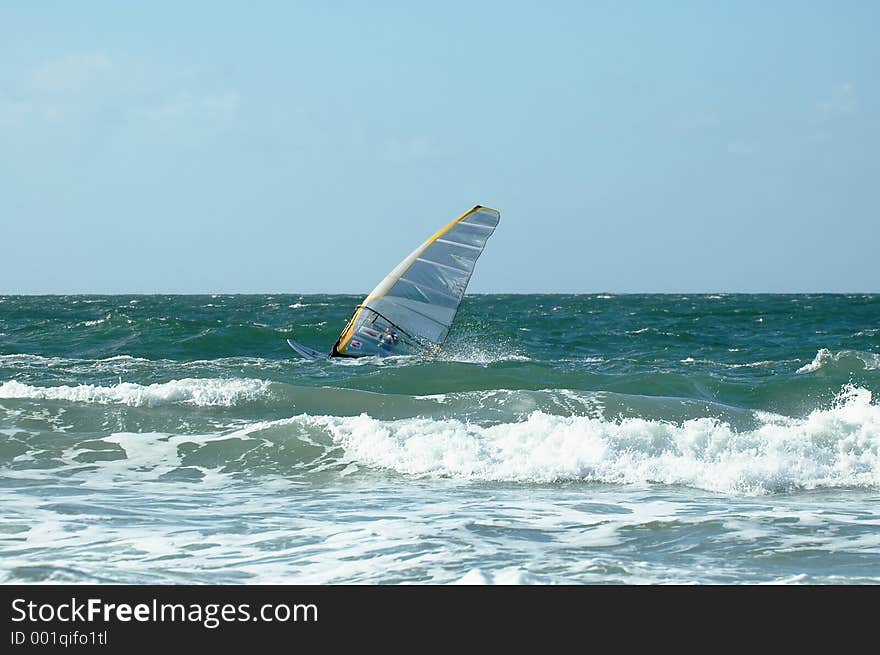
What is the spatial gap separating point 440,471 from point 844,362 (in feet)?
33.1

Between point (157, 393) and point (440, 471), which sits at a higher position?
point (157, 393)

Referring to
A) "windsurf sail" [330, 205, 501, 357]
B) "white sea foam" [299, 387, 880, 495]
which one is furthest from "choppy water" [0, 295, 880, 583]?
"windsurf sail" [330, 205, 501, 357]

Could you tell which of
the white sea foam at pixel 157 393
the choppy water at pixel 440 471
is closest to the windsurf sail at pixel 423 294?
the choppy water at pixel 440 471

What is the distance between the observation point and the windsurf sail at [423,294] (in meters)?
16.4

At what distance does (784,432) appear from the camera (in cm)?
1026

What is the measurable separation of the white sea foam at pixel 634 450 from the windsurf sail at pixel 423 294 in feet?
19.0

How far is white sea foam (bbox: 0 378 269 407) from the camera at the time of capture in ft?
41.0

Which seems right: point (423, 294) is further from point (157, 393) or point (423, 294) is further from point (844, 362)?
point (844, 362)

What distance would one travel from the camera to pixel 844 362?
1666 cm

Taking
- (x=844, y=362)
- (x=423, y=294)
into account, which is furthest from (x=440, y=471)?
(x=844, y=362)
